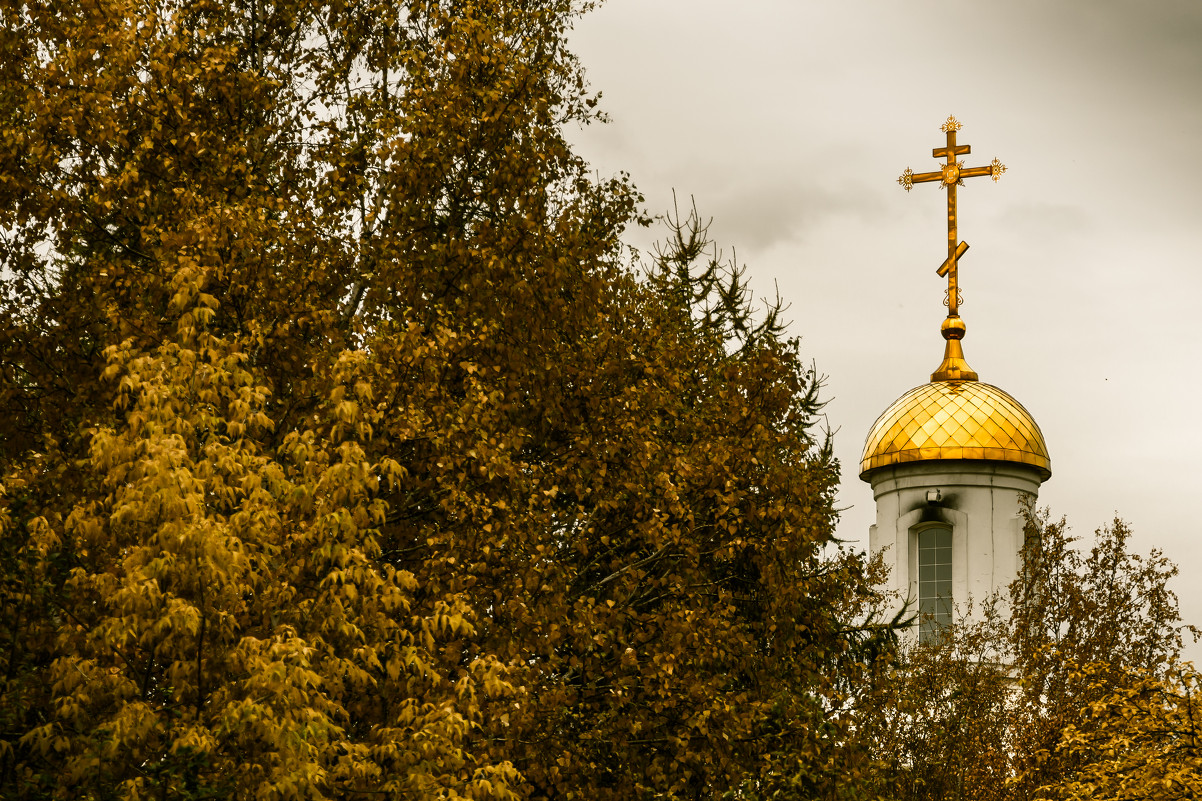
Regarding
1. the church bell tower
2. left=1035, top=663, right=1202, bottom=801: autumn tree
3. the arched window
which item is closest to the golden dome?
the church bell tower

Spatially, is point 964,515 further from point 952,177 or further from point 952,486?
point 952,177

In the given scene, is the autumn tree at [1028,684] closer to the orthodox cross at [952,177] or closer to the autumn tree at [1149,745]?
the autumn tree at [1149,745]

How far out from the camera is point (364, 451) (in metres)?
10.8

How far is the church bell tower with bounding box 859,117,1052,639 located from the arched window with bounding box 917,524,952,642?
2 cm

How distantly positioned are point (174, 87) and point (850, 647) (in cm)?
1158

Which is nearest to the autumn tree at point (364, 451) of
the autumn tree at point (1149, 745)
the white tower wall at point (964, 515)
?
the autumn tree at point (1149, 745)

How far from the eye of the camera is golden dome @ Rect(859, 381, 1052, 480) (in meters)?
31.3

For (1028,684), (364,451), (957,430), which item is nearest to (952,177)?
(957,430)

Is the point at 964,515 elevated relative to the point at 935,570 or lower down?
elevated

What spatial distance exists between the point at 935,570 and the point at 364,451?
22.5 metres

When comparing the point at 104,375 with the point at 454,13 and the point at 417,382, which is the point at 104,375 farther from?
the point at 454,13

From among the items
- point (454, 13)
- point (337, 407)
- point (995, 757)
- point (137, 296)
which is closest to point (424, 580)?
point (337, 407)

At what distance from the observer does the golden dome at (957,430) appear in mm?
31312

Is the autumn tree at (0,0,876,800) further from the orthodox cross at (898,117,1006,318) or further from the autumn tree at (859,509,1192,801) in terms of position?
the orthodox cross at (898,117,1006,318)
